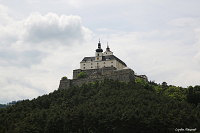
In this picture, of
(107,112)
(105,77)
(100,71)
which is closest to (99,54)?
(100,71)

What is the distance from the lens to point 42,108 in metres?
93.1

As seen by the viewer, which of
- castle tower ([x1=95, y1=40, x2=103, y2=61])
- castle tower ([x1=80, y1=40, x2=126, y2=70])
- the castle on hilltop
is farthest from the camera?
castle tower ([x1=95, y1=40, x2=103, y2=61])

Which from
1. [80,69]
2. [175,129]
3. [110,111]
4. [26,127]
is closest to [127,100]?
[110,111]

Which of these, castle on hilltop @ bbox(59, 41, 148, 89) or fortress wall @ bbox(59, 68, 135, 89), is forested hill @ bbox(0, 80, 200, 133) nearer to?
fortress wall @ bbox(59, 68, 135, 89)

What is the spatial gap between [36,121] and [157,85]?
144 ft

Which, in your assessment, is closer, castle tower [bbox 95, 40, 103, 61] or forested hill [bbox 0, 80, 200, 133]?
forested hill [bbox 0, 80, 200, 133]

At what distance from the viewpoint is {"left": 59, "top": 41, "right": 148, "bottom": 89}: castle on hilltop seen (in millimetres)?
105250

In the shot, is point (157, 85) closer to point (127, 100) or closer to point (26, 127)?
point (127, 100)

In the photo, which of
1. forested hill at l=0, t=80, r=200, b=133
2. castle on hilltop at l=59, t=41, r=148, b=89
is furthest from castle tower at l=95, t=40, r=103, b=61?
forested hill at l=0, t=80, r=200, b=133

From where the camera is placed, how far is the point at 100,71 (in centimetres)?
11375

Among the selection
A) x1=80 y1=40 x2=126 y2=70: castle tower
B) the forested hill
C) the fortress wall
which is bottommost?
the forested hill

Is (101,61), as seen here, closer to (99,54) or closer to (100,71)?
(99,54)

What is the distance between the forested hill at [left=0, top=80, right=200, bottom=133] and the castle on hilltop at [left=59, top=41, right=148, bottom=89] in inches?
351

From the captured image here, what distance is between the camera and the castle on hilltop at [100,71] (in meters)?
105
